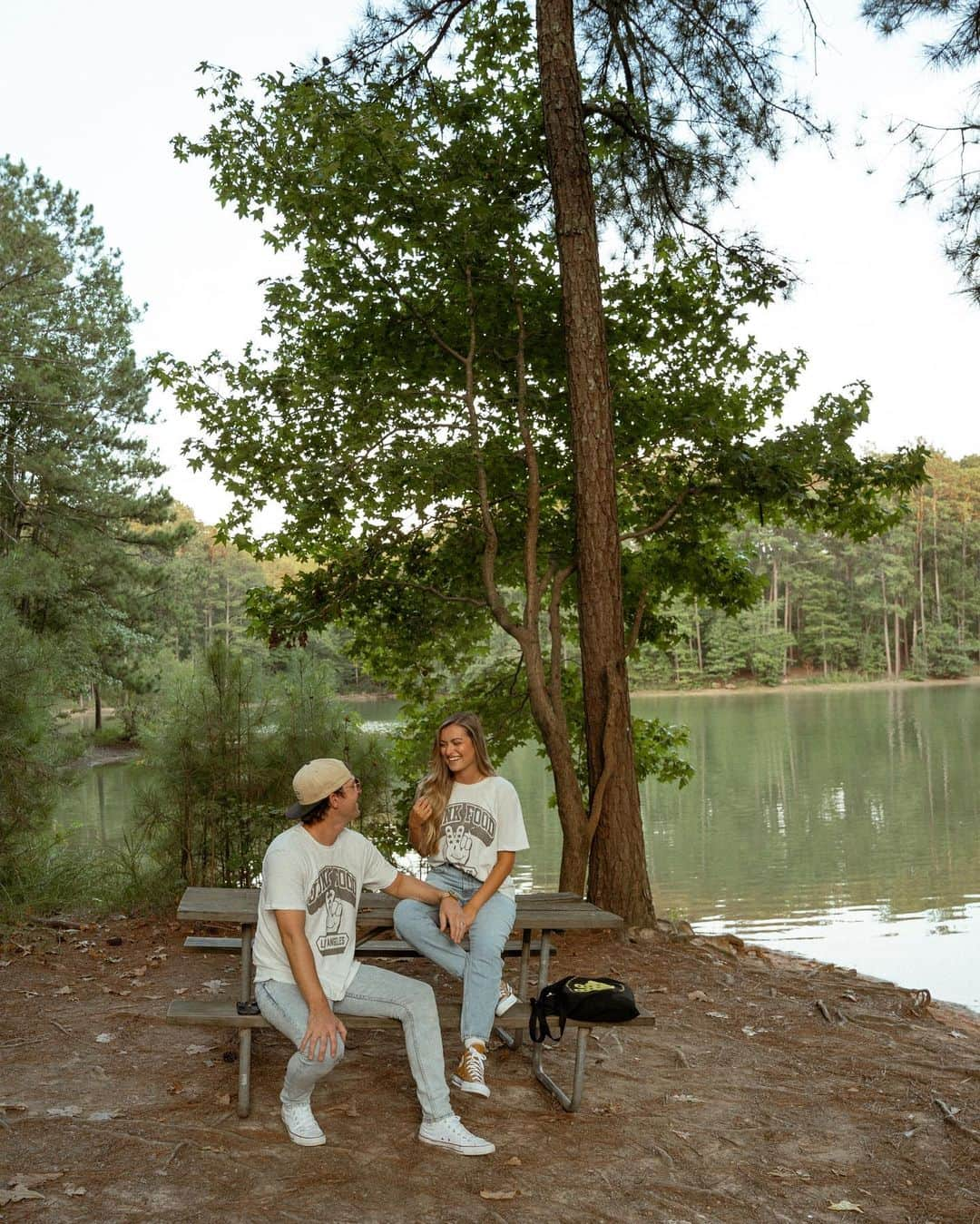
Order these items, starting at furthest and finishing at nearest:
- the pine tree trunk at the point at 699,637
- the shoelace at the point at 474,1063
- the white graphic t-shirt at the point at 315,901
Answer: the pine tree trunk at the point at 699,637 < the shoelace at the point at 474,1063 < the white graphic t-shirt at the point at 315,901

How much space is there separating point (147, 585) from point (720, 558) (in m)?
17.4

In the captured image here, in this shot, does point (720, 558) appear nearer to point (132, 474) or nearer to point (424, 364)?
point (424, 364)

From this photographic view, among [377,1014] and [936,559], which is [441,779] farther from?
[936,559]

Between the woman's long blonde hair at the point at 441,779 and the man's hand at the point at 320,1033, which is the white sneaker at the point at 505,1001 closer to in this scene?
the woman's long blonde hair at the point at 441,779

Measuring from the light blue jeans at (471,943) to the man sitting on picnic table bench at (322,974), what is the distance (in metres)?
0.33

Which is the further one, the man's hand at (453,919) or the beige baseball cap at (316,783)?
the man's hand at (453,919)

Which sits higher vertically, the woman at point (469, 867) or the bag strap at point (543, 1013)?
the woman at point (469, 867)

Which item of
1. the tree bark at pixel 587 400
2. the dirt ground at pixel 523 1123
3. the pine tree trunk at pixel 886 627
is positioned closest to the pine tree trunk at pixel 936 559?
the pine tree trunk at pixel 886 627

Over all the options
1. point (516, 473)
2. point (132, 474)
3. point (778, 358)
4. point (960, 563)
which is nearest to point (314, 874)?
point (516, 473)

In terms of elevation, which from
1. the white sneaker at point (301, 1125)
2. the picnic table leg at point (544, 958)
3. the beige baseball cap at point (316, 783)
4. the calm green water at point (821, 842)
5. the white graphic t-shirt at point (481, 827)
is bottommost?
the calm green water at point (821, 842)

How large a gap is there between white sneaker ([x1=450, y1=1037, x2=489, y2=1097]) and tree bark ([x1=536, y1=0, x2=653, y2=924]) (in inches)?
124

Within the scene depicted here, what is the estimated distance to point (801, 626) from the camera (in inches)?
2473

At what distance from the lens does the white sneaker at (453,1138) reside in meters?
3.32

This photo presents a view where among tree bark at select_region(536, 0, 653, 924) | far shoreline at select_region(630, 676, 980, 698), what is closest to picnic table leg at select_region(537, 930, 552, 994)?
tree bark at select_region(536, 0, 653, 924)
